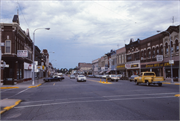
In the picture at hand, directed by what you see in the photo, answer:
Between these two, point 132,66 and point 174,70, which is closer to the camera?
point 174,70

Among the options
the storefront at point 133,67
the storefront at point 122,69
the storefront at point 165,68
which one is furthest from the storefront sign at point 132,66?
the storefront at point 165,68

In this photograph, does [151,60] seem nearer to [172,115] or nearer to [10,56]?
[10,56]

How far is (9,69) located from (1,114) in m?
23.8

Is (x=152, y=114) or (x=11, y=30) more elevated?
(x=11, y=30)

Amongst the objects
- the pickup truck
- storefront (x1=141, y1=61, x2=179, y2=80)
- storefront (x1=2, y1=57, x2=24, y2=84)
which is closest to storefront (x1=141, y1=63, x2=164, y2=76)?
storefront (x1=141, y1=61, x2=179, y2=80)

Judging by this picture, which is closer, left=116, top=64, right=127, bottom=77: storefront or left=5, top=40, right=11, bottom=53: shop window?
left=5, top=40, right=11, bottom=53: shop window

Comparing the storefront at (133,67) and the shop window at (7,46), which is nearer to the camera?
the shop window at (7,46)

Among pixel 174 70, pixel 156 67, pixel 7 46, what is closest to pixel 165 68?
pixel 174 70

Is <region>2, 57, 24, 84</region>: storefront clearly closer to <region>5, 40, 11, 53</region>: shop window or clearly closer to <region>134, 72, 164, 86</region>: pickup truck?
<region>5, 40, 11, 53</region>: shop window


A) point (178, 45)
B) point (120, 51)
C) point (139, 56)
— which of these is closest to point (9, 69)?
point (178, 45)

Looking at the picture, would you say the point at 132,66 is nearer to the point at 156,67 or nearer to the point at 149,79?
the point at 156,67

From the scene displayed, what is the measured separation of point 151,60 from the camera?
45.4 meters

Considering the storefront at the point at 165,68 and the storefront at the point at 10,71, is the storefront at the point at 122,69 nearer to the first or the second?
the storefront at the point at 165,68

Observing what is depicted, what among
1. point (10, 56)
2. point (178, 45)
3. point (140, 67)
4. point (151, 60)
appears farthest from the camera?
point (140, 67)
